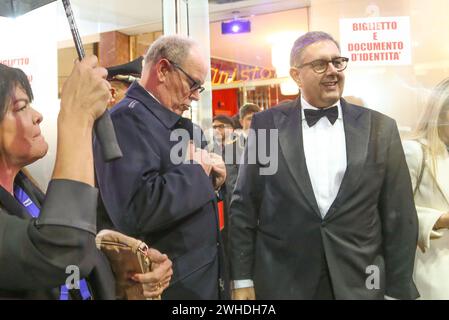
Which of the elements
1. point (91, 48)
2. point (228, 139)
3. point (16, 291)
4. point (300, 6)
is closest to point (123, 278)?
point (16, 291)

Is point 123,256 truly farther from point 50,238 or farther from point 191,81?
point 191,81

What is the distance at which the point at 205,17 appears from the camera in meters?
1.32

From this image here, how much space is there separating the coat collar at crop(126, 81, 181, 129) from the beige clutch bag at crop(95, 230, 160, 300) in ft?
0.99

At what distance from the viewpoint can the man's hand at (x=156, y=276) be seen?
3.32ft

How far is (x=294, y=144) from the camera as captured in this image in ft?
3.61

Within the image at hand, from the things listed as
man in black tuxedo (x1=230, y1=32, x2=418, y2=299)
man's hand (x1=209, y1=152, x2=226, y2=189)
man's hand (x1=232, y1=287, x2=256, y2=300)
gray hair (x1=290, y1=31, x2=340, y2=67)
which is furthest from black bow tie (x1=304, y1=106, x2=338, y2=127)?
man's hand (x1=232, y1=287, x2=256, y2=300)

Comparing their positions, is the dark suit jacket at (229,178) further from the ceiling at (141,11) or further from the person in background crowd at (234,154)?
the ceiling at (141,11)

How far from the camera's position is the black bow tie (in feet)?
3.58

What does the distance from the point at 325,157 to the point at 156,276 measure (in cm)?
51

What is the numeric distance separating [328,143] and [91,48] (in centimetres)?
67

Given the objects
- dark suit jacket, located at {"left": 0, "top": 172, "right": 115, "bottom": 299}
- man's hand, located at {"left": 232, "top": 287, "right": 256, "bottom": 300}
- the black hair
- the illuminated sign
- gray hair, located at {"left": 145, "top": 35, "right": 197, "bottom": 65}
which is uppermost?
gray hair, located at {"left": 145, "top": 35, "right": 197, "bottom": 65}

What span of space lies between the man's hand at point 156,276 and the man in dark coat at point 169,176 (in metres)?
0.03

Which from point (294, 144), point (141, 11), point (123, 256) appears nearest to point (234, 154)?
point (294, 144)

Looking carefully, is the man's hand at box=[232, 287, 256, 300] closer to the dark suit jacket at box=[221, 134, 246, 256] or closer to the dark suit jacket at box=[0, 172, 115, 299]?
the dark suit jacket at box=[221, 134, 246, 256]
